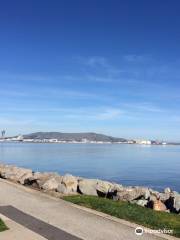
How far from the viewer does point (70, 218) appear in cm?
1186

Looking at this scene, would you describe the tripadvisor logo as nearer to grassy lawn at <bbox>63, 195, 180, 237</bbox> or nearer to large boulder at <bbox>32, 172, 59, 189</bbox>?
grassy lawn at <bbox>63, 195, 180, 237</bbox>

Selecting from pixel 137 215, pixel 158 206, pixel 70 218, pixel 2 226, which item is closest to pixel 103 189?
pixel 158 206

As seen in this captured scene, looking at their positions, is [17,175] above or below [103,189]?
above

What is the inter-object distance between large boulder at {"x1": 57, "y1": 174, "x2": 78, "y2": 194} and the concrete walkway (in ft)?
4.51

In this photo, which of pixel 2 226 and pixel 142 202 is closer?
pixel 2 226

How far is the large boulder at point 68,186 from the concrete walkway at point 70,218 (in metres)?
1.37

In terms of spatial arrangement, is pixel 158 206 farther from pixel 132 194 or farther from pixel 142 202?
pixel 132 194

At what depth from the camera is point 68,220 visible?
11.6 meters

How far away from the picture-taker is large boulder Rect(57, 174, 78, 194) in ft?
57.8

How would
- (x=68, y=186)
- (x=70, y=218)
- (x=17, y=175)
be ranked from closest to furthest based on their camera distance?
(x=70, y=218)
(x=68, y=186)
(x=17, y=175)

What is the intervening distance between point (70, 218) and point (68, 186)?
6356 millimetres

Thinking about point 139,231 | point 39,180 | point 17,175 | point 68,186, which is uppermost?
point 17,175

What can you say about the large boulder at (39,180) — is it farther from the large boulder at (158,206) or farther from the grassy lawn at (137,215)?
the large boulder at (158,206)

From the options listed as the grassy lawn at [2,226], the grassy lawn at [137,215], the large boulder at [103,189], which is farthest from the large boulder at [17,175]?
the grassy lawn at [2,226]
